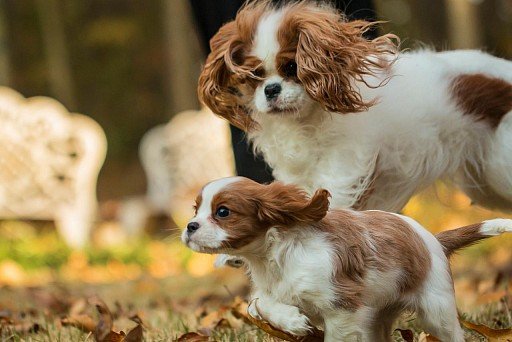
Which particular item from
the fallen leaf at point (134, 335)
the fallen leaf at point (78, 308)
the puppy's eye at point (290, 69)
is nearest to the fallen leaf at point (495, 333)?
the fallen leaf at point (134, 335)

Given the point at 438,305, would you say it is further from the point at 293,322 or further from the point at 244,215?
the point at 244,215

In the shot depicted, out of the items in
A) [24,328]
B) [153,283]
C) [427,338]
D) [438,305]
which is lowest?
[153,283]

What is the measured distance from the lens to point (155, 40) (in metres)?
21.2

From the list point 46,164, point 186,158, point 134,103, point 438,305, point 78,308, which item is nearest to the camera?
point 438,305

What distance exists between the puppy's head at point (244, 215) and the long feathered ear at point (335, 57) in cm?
99

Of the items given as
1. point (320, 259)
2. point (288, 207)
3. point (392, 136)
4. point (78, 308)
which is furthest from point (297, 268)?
point (78, 308)

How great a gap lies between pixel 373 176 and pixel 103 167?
1679 centimetres

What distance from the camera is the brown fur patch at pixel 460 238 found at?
314cm

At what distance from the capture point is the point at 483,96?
14.0 feet

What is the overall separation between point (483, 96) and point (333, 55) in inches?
34.1

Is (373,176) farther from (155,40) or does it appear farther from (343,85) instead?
(155,40)

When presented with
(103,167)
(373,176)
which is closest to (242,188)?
(373,176)

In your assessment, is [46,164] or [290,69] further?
[46,164]

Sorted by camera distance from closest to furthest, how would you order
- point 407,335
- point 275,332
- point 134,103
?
point 275,332 < point 407,335 < point 134,103
